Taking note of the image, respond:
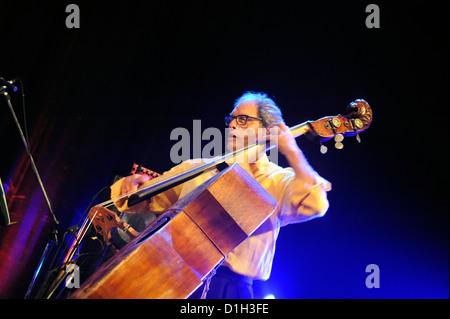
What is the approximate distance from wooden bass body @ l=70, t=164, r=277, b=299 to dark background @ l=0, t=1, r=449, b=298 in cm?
228

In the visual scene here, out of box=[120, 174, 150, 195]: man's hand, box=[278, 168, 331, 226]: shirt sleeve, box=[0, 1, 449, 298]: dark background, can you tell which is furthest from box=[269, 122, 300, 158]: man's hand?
box=[0, 1, 449, 298]: dark background

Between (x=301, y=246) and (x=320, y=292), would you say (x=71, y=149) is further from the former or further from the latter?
(x=320, y=292)

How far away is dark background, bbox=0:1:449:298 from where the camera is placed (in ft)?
10.9

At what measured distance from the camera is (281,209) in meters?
2.04

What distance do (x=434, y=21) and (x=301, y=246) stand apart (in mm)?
2868

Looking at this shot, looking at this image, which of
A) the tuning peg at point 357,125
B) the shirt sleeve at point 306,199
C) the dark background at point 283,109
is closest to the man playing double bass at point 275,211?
the shirt sleeve at point 306,199

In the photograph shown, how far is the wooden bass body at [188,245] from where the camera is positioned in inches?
46.4

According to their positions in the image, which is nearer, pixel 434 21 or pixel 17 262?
pixel 17 262

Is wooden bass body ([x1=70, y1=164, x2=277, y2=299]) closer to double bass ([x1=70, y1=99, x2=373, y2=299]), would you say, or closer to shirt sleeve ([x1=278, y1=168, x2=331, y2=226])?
double bass ([x1=70, y1=99, x2=373, y2=299])

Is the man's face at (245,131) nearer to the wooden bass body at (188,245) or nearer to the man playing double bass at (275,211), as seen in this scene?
the man playing double bass at (275,211)

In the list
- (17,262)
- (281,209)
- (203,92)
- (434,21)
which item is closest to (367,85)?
(434,21)

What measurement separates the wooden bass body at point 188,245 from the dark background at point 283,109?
2279 mm

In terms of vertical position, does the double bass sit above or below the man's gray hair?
below
